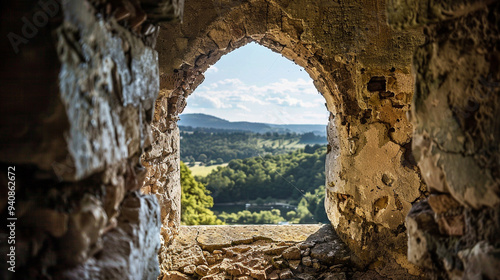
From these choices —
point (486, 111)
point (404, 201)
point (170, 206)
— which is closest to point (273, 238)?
point (170, 206)

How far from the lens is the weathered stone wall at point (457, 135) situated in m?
0.98

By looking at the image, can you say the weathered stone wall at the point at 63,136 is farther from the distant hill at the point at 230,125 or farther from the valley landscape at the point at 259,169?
the distant hill at the point at 230,125

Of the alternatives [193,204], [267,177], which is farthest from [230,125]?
[193,204]

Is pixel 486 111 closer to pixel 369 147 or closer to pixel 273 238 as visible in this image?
pixel 369 147

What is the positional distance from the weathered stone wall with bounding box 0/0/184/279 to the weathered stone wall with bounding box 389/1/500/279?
103cm

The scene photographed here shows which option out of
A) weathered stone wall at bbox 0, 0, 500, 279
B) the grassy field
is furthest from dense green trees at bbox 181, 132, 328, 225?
weathered stone wall at bbox 0, 0, 500, 279

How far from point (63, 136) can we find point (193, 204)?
5.45 meters

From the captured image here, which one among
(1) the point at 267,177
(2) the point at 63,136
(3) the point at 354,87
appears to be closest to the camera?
(2) the point at 63,136

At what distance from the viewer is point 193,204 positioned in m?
6.14

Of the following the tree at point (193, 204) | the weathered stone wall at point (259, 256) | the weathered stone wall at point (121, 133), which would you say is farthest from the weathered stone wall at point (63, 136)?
the tree at point (193, 204)

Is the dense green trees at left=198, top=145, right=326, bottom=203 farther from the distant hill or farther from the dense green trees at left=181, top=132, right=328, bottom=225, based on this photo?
the distant hill

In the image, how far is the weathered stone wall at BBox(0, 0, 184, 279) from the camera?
86 cm

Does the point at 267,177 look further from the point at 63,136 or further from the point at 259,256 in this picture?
the point at 63,136

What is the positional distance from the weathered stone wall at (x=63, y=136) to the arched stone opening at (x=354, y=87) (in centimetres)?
178
